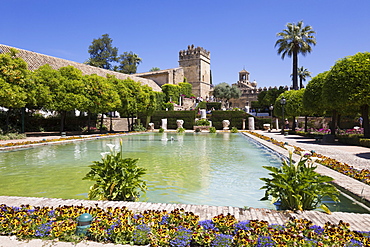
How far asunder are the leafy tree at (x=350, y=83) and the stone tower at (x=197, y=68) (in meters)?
50.6

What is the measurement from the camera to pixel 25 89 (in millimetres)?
17203

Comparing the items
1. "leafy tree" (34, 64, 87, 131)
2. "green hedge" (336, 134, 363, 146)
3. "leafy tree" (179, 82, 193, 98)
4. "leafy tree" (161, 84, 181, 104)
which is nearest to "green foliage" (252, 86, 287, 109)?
"leafy tree" (179, 82, 193, 98)

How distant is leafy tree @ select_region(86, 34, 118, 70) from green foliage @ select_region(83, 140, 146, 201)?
5859cm

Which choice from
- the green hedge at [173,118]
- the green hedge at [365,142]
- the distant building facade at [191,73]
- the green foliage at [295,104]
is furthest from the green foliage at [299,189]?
the distant building facade at [191,73]

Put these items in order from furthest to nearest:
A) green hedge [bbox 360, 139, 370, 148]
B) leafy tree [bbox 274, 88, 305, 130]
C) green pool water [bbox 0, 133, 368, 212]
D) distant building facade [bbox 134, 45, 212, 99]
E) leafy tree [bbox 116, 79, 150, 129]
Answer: distant building facade [bbox 134, 45, 212, 99]
leafy tree [bbox 116, 79, 150, 129]
leafy tree [bbox 274, 88, 305, 130]
green hedge [bbox 360, 139, 370, 148]
green pool water [bbox 0, 133, 368, 212]

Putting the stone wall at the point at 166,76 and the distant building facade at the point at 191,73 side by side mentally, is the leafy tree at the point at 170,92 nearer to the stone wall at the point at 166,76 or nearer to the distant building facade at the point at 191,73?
the distant building facade at the point at 191,73

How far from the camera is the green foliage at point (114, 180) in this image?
424cm

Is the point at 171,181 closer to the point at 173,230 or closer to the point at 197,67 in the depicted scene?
the point at 173,230

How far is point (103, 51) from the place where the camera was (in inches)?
2394

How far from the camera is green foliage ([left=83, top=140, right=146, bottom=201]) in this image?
4240 millimetres

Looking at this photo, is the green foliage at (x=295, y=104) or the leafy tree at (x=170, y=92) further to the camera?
the leafy tree at (x=170, y=92)

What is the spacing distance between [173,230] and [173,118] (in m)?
31.7

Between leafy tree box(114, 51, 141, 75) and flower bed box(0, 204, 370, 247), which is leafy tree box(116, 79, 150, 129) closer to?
flower bed box(0, 204, 370, 247)

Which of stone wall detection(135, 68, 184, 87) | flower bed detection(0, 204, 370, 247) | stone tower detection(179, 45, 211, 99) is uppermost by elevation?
stone tower detection(179, 45, 211, 99)
